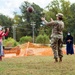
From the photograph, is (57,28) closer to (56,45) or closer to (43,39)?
(56,45)

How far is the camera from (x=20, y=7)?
97438 millimetres

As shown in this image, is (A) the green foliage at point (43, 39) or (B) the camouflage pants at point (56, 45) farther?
(A) the green foliage at point (43, 39)

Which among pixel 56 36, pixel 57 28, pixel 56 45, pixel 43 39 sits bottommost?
pixel 43 39

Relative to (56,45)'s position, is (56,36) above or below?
above

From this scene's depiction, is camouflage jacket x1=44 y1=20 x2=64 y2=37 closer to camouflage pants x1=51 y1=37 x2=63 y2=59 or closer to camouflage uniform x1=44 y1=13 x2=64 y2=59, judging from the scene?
camouflage uniform x1=44 y1=13 x2=64 y2=59

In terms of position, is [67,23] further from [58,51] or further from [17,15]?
[58,51]

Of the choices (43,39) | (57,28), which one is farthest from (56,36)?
(43,39)

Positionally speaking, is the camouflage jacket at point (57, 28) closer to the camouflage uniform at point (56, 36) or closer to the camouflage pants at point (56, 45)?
the camouflage uniform at point (56, 36)

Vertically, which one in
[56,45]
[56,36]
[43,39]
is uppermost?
[56,36]

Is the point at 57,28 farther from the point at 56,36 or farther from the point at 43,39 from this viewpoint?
the point at 43,39

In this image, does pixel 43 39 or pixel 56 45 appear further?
pixel 43 39

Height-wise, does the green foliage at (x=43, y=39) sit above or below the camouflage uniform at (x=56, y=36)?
below

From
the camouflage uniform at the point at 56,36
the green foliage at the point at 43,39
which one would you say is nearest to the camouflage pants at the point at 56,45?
the camouflage uniform at the point at 56,36

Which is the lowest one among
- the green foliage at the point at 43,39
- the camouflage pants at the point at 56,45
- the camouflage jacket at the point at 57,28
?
the green foliage at the point at 43,39
